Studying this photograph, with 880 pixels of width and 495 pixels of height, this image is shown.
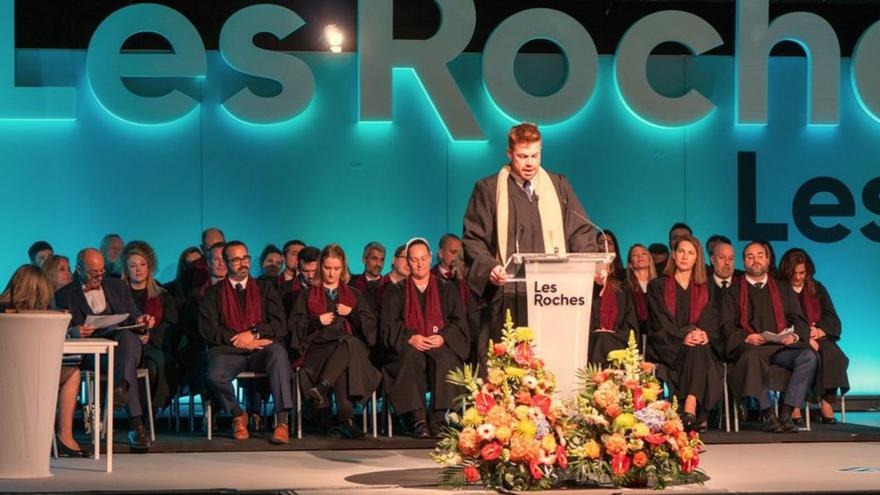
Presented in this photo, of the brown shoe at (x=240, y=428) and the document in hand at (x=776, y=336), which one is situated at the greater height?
the document in hand at (x=776, y=336)

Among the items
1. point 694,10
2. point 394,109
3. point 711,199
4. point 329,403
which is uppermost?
point 694,10

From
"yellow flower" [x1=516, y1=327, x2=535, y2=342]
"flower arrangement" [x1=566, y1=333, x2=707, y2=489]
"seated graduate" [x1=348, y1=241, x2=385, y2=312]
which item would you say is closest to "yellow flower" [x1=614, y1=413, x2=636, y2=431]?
"flower arrangement" [x1=566, y1=333, x2=707, y2=489]

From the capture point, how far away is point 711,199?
37.2ft

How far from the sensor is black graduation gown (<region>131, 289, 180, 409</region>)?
9078mm

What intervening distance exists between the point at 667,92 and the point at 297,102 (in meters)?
2.91

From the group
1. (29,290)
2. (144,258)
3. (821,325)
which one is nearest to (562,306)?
(29,290)

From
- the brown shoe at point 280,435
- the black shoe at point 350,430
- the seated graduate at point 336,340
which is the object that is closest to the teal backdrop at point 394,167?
the seated graduate at point 336,340

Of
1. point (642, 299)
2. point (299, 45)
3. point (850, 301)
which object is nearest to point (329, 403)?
point (642, 299)

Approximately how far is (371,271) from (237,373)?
1.60m

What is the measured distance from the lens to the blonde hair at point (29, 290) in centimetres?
714

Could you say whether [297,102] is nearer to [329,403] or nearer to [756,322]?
[329,403]

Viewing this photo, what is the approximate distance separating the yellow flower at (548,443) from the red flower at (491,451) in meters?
0.19

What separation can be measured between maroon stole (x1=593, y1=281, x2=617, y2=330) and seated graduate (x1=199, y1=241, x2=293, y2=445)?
204 centimetres

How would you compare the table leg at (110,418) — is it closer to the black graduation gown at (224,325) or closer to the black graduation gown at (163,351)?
the black graduation gown at (224,325)
